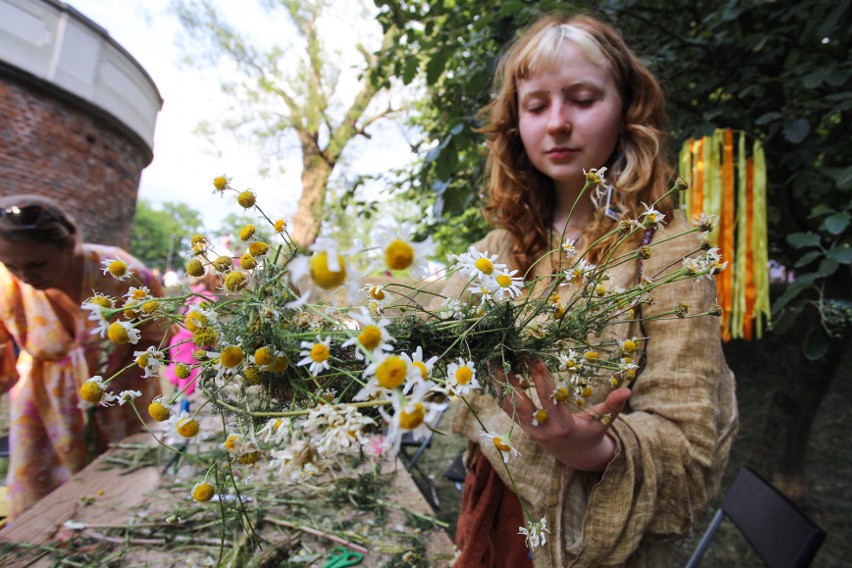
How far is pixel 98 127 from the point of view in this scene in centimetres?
371

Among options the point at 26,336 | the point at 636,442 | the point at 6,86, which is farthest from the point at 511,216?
the point at 6,86

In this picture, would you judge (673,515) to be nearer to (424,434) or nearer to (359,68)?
(424,434)

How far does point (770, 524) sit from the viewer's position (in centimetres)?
125

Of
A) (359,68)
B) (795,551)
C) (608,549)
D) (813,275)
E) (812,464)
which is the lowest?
(812,464)

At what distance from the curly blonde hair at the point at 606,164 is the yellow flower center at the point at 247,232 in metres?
0.58

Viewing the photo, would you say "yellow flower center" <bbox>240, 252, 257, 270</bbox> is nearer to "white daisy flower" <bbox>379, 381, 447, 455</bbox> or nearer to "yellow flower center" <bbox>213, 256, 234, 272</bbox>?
"yellow flower center" <bbox>213, 256, 234, 272</bbox>

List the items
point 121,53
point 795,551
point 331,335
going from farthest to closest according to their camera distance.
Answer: point 121,53, point 795,551, point 331,335

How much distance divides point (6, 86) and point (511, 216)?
2.13 metres

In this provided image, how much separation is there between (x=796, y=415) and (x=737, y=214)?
4.77 feet

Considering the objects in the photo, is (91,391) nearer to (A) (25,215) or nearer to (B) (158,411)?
(B) (158,411)

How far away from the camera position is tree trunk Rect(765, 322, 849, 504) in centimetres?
254

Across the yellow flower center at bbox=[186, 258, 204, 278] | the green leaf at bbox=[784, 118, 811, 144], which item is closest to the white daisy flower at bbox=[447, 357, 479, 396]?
the yellow flower center at bbox=[186, 258, 204, 278]

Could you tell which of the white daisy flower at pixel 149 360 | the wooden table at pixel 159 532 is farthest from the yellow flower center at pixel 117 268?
the wooden table at pixel 159 532

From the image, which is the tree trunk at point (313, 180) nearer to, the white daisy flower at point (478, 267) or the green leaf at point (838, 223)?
the green leaf at point (838, 223)
